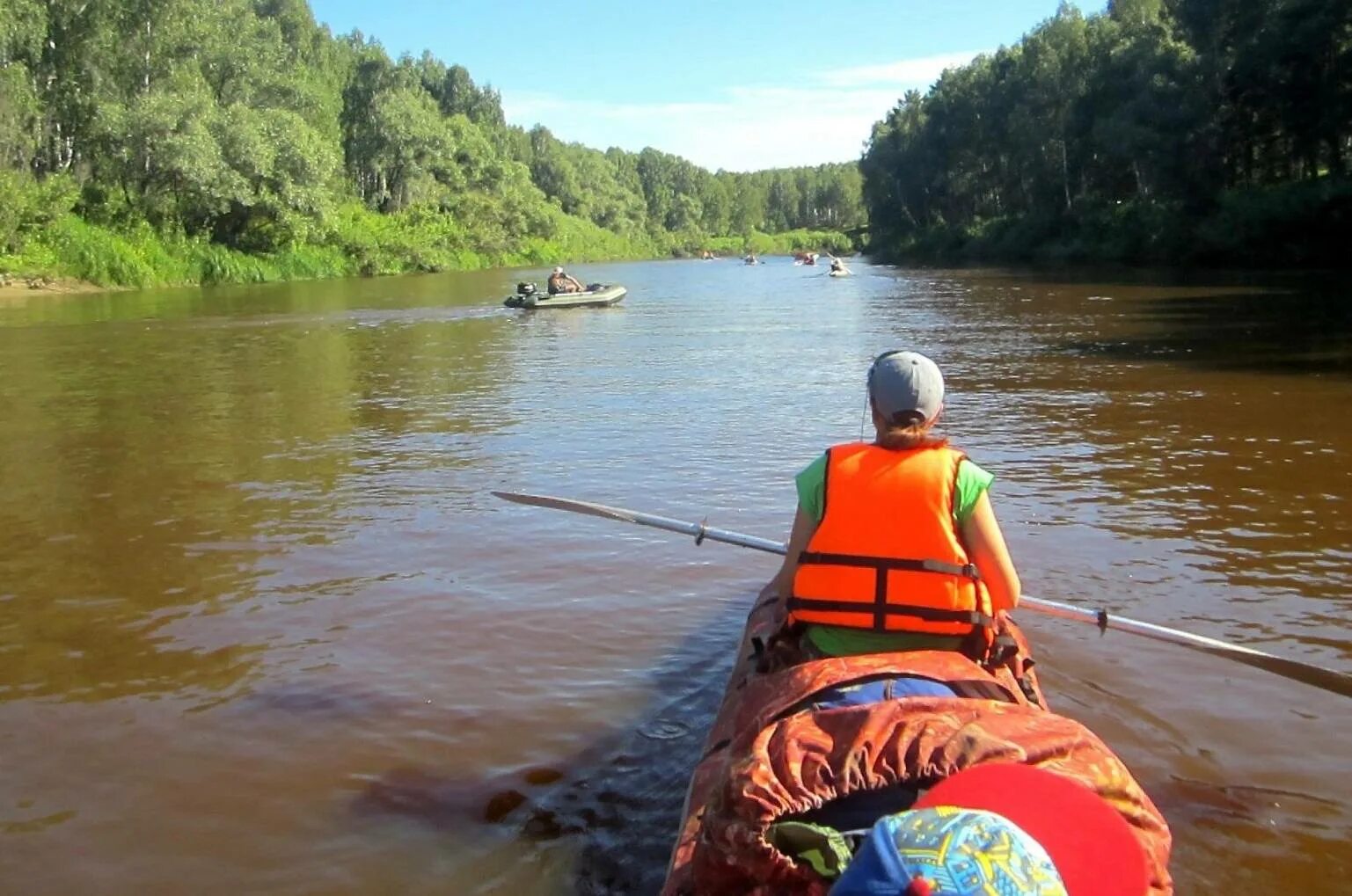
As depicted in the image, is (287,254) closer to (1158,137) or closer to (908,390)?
(1158,137)

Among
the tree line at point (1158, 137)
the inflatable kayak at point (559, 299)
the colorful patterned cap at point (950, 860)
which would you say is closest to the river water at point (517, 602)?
the colorful patterned cap at point (950, 860)

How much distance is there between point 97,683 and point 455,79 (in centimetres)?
9464

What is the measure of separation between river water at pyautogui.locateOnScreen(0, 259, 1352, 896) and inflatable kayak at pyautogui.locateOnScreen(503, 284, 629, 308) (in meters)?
12.6

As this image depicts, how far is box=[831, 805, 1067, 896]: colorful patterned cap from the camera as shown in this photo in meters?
1.68

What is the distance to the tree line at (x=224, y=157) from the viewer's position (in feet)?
127

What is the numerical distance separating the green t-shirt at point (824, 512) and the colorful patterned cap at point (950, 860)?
1.55m

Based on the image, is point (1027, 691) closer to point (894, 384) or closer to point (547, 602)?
point (894, 384)

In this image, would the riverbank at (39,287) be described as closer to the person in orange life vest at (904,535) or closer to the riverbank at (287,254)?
the riverbank at (287,254)

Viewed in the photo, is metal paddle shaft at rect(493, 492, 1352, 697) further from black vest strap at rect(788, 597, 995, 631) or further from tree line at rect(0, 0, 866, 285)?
tree line at rect(0, 0, 866, 285)

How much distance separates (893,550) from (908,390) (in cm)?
44

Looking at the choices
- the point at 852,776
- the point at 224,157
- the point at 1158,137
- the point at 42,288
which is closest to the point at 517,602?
the point at 852,776

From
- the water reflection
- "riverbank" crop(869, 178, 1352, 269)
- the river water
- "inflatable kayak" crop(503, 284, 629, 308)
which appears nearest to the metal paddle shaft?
the river water

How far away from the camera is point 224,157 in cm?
4288

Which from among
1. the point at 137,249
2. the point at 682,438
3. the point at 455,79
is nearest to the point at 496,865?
the point at 682,438
